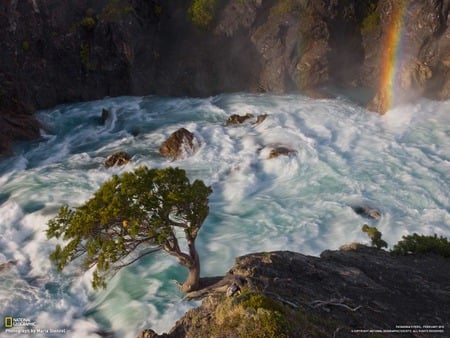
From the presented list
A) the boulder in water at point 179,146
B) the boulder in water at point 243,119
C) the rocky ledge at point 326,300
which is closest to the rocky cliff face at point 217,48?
the boulder in water at point 243,119

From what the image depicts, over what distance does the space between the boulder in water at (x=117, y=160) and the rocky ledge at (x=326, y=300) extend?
18520mm

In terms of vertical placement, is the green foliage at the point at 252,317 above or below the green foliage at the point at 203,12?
below

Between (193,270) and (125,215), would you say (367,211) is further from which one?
(125,215)

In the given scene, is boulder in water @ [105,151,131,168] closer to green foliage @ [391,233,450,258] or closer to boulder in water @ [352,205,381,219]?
boulder in water @ [352,205,381,219]

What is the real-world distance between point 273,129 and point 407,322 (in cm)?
2364

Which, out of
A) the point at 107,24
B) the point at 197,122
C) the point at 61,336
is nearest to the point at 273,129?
the point at 197,122

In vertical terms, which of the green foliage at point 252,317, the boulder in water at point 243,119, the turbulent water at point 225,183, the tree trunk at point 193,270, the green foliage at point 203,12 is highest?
the green foliage at point 203,12

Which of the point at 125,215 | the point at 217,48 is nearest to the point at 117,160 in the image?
the point at 125,215

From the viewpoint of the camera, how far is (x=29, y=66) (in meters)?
38.8

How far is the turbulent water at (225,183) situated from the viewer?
59.7 ft

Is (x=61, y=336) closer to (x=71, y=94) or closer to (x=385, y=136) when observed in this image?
(x=385, y=136)

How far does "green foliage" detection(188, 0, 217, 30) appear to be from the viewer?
146 feet

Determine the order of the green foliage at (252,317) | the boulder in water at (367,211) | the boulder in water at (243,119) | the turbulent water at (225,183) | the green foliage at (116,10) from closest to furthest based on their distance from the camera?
the green foliage at (252,317), the turbulent water at (225,183), the boulder in water at (367,211), the boulder in water at (243,119), the green foliage at (116,10)

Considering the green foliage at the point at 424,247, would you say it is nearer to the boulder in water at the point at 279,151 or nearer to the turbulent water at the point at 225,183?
the turbulent water at the point at 225,183
